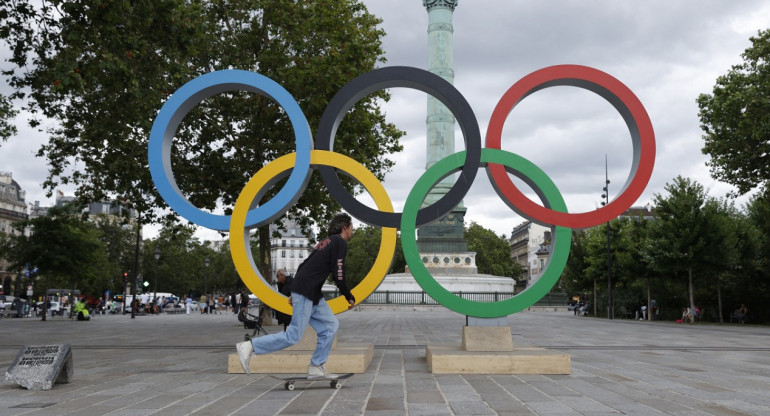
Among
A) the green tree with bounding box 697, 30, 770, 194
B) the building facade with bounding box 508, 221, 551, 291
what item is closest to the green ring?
the green tree with bounding box 697, 30, 770, 194

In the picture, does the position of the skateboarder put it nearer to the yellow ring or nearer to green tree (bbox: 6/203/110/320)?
the yellow ring

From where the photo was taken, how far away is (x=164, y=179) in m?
10.9

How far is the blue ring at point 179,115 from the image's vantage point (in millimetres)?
10641

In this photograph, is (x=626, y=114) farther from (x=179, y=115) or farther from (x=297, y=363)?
(x=179, y=115)

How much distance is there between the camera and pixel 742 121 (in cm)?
2555

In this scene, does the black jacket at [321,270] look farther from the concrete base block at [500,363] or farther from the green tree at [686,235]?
the green tree at [686,235]

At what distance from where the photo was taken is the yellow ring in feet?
33.8

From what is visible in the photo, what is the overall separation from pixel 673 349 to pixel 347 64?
43.7ft

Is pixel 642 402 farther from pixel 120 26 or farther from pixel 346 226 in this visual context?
→ pixel 120 26

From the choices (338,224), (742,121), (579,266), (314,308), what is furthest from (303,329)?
(579,266)

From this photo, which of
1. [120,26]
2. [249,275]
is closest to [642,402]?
[249,275]

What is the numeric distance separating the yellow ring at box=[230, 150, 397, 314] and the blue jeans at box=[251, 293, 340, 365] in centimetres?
210

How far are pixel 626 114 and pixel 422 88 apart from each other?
3.56 metres

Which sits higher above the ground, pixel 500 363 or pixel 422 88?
pixel 422 88
